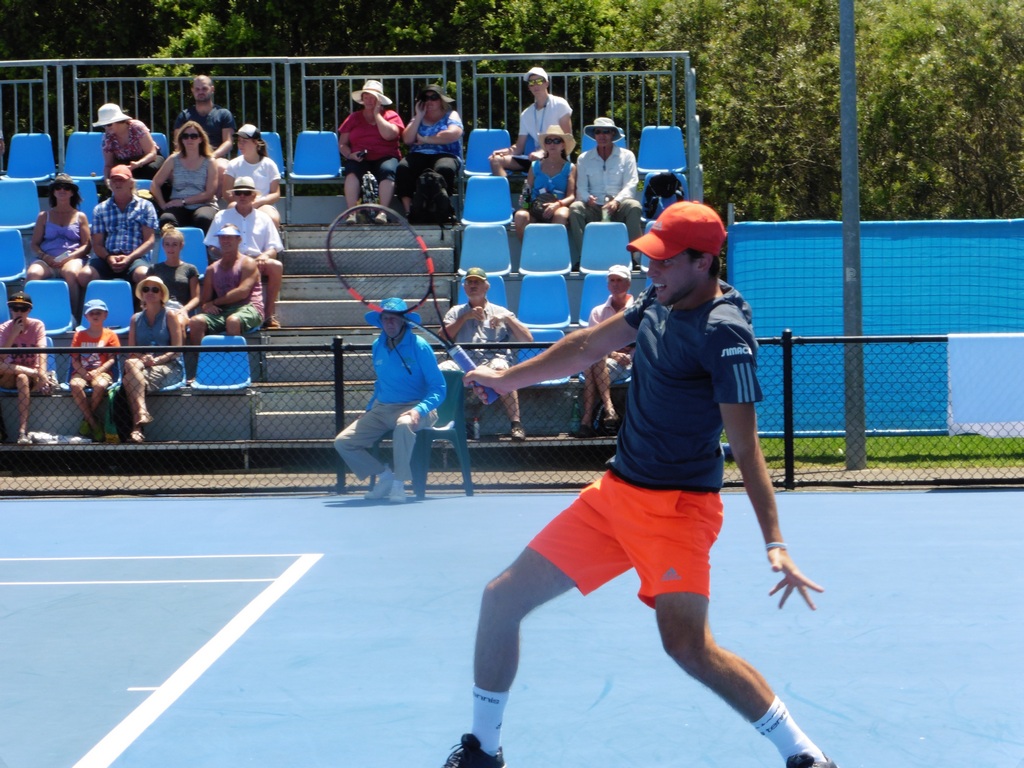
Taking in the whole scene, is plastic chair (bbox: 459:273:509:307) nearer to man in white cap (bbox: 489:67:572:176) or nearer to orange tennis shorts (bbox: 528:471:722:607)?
man in white cap (bbox: 489:67:572:176)

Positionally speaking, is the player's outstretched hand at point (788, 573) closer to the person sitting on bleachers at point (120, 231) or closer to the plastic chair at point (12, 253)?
the person sitting on bleachers at point (120, 231)

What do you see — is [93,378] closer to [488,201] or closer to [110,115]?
[110,115]

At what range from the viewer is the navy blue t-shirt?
12.8 feet

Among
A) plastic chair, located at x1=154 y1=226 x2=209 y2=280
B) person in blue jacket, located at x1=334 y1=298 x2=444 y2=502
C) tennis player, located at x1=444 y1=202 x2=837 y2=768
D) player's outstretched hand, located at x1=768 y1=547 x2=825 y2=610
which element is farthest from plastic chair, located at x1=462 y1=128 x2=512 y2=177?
player's outstretched hand, located at x1=768 y1=547 x2=825 y2=610

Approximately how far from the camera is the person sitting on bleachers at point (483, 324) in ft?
37.1

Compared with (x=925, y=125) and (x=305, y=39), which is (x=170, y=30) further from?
(x=925, y=125)

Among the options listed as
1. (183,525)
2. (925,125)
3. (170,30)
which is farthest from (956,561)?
(170,30)

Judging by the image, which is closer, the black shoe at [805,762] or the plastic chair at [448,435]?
the black shoe at [805,762]

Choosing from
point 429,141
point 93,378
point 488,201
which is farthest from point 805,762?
point 429,141

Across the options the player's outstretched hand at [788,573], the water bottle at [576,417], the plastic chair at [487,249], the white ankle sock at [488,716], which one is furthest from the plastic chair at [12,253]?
the player's outstretched hand at [788,573]

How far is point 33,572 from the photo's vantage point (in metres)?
7.76

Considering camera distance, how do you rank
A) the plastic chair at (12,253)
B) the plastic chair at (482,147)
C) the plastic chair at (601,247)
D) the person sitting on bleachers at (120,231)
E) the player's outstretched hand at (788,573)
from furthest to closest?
the plastic chair at (482,147) → the plastic chair at (12,253) → the plastic chair at (601,247) → the person sitting on bleachers at (120,231) → the player's outstretched hand at (788,573)

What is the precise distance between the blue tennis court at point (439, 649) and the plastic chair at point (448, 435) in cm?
115

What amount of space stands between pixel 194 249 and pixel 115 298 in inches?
41.9
